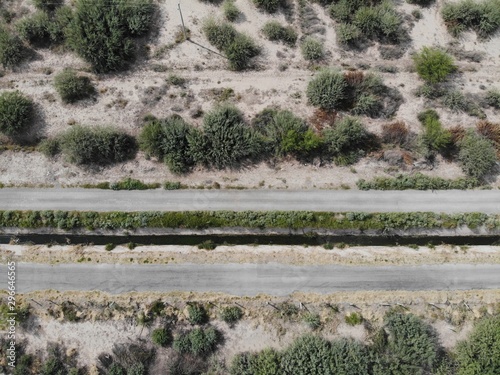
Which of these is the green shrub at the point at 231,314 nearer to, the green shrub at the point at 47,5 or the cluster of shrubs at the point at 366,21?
the cluster of shrubs at the point at 366,21

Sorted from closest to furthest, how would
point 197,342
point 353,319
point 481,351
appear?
point 481,351 < point 197,342 < point 353,319

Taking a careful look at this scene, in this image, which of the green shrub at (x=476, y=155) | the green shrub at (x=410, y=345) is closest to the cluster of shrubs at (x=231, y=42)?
the green shrub at (x=476, y=155)

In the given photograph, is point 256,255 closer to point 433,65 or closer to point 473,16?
point 433,65

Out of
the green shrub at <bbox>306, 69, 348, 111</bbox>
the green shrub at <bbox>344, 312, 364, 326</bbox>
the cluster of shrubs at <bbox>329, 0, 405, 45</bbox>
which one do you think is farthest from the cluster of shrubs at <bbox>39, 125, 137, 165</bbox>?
the green shrub at <bbox>344, 312, 364, 326</bbox>

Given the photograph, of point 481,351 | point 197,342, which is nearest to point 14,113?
point 197,342

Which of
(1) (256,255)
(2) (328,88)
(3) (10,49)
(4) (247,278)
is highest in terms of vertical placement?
(3) (10,49)

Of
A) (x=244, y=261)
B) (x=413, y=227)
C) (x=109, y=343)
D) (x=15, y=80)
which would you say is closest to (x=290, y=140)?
(x=244, y=261)

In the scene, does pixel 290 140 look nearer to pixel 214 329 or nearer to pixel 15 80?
pixel 214 329

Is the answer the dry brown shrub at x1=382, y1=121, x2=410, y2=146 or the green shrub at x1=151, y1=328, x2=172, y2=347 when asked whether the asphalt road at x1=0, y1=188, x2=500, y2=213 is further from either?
the green shrub at x1=151, y1=328, x2=172, y2=347
